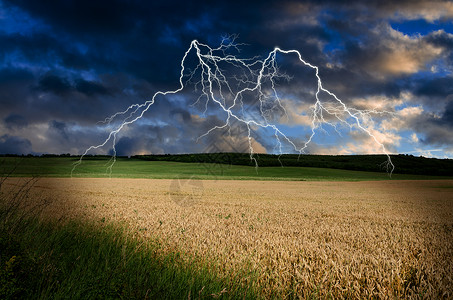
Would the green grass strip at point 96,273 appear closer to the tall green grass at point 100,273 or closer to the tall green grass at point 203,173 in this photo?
the tall green grass at point 100,273

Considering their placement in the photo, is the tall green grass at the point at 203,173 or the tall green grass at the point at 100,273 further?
the tall green grass at the point at 203,173

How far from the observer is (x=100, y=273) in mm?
4008

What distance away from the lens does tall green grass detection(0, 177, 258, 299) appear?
329 centimetres

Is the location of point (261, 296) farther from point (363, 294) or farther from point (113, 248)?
point (113, 248)

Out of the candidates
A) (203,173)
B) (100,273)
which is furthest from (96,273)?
(203,173)

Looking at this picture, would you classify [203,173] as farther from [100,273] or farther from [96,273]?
[100,273]

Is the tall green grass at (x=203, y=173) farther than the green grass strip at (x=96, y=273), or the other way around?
the tall green grass at (x=203, y=173)

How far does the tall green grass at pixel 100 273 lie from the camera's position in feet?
10.8

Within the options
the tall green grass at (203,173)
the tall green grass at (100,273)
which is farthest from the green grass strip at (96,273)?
the tall green grass at (203,173)

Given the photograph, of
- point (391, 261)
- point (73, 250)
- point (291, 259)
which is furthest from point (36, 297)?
point (391, 261)

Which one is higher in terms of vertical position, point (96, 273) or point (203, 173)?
point (96, 273)

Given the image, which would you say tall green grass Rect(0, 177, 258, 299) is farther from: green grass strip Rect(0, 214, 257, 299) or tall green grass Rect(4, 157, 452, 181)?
tall green grass Rect(4, 157, 452, 181)

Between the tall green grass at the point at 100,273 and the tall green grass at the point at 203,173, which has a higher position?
the tall green grass at the point at 100,273

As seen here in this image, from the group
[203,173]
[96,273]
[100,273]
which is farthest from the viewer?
[203,173]
